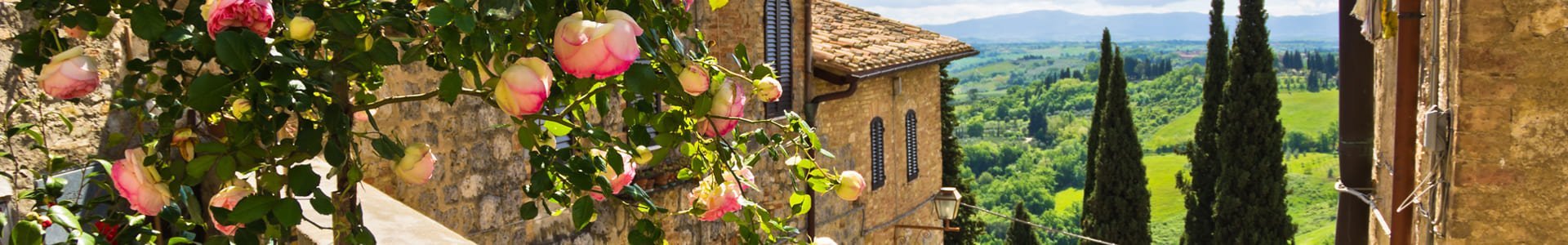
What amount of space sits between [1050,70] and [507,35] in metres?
92.7

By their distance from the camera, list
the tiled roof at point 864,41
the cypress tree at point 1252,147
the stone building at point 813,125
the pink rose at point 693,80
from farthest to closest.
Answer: the cypress tree at point 1252,147, the tiled roof at point 864,41, the stone building at point 813,125, the pink rose at point 693,80

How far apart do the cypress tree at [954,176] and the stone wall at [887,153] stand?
8.87ft

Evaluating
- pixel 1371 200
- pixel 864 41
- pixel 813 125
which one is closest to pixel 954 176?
pixel 864 41

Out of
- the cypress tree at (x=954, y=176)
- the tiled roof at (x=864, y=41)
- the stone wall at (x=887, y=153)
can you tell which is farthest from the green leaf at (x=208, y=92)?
the cypress tree at (x=954, y=176)

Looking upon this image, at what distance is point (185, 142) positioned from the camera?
7.68 feet

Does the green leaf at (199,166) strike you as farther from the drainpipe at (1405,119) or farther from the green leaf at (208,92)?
the drainpipe at (1405,119)

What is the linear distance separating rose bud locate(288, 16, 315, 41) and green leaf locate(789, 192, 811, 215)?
1180 mm

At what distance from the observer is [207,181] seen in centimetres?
353

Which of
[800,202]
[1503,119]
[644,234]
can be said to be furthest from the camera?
[1503,119]

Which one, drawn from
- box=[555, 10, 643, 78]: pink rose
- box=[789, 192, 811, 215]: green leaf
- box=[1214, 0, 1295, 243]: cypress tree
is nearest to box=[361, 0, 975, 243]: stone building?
box=[789, 192, 811, 215]: green leaf

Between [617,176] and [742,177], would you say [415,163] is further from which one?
[742,177]

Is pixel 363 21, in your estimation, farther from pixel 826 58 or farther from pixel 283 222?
pixel 826 58

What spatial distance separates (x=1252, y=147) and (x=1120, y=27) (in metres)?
171

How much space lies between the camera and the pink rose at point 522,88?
Answer: 1980mm
